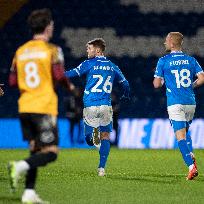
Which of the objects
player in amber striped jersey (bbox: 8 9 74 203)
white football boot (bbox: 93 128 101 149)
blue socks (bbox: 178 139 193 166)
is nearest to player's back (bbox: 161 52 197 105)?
blue socks (bbox: 178 139 193 166)

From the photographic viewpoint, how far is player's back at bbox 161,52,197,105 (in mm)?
9789

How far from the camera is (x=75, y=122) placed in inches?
798

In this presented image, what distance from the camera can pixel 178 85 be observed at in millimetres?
9812

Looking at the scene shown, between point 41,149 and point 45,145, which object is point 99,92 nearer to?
point 41,149

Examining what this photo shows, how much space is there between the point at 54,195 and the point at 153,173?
11.5 ft

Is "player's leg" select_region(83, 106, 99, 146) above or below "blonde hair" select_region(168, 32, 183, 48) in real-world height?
below

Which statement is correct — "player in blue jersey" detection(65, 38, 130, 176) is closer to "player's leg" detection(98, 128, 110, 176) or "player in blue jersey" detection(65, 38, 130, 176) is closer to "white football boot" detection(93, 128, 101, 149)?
"player's leg" detection(98, 128, 110, 176)

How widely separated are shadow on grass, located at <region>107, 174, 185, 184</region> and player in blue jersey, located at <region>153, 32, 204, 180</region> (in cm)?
26

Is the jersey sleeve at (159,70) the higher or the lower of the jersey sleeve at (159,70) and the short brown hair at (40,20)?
the lower

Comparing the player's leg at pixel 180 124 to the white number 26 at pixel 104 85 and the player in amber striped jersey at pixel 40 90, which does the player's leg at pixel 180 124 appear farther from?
the player in amber striped jersey at pixel 40 90

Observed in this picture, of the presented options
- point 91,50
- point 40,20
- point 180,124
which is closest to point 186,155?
Result: point 180,124

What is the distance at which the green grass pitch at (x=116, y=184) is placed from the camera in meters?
7.46

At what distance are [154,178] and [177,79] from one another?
128 cm

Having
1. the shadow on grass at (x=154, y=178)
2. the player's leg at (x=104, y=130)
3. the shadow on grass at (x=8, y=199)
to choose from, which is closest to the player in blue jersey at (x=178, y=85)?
the shadow on grass at (x=154, y=178)
